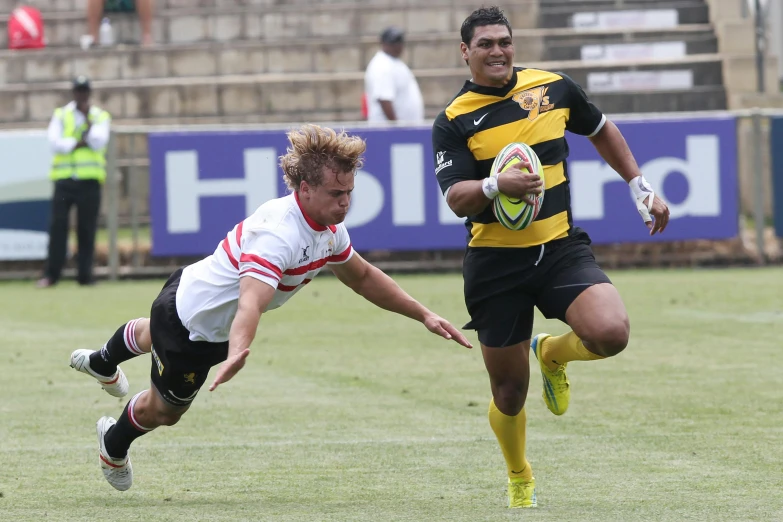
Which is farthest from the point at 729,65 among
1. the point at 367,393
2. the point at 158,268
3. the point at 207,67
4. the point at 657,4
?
the point at 367,393

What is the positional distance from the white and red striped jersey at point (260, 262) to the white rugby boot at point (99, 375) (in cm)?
102

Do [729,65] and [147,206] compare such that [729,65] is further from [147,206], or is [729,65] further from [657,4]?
[147,206]

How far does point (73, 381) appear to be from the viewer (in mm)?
10023

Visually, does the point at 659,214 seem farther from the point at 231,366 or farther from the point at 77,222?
the point at 77,222

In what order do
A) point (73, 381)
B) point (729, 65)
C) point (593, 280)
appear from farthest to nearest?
1. point (729, 65)
2. point (73, 381)
3. point (593, 280)

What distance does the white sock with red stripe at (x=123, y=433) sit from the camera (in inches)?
256

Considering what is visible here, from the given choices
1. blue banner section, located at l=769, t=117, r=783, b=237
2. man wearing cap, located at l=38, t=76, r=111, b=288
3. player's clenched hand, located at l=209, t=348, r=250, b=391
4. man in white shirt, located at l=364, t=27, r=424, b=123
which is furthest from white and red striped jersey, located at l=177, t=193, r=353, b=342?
blue banner section, located at l=769, t=117, r=783, b=237

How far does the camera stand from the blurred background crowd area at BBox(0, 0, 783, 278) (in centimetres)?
2120

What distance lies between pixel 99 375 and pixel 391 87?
9.87m

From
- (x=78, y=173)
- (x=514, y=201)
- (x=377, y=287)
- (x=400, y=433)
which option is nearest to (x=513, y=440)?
(x=377, y=287)

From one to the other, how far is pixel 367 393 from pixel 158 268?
8527mm

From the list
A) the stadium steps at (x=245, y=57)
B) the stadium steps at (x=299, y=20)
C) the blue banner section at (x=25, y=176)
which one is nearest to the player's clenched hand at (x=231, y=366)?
the blue banner section at (x=25, y=176)

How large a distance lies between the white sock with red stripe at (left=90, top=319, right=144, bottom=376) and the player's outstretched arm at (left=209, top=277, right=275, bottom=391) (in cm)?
134

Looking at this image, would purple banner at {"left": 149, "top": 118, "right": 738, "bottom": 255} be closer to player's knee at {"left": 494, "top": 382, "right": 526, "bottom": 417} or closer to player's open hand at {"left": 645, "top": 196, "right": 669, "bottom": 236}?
player's open hand at {"left": 645, "top": 196, "right": 669, "bottom": 236}
